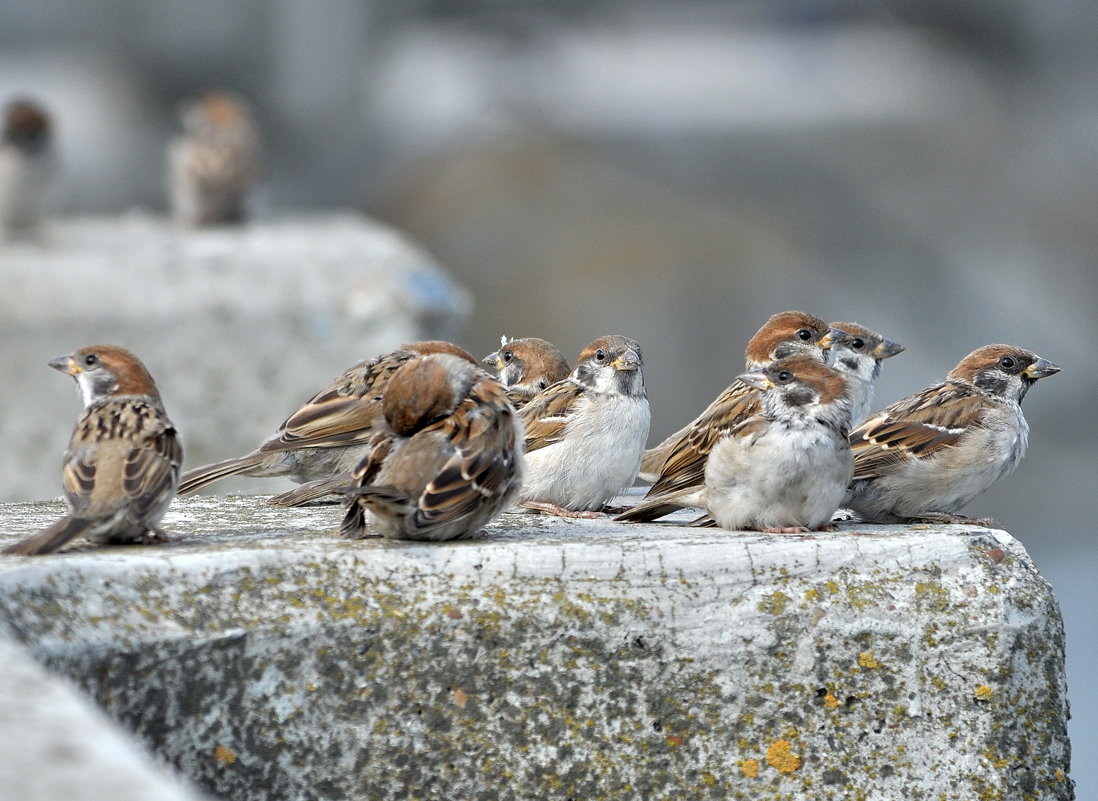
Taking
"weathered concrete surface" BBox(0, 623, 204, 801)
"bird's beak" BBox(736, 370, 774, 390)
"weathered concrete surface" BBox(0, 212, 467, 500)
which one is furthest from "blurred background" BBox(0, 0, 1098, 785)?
"weathered concrete surface" BBox(0, 623, 204, 801)

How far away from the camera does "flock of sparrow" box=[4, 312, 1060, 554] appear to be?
11.2 feet

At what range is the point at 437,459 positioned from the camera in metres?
3.53

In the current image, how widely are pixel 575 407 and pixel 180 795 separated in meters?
2.93

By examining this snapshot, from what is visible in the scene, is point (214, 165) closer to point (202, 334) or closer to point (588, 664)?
point (202, 334)

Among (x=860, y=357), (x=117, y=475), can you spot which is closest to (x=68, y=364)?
(x=117, y=475)

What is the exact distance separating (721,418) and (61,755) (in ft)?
8.84

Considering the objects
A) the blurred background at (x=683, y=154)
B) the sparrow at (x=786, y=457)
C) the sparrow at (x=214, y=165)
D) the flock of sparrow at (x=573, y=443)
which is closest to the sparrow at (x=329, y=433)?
the flock of sparrow at (x=573, y=443)

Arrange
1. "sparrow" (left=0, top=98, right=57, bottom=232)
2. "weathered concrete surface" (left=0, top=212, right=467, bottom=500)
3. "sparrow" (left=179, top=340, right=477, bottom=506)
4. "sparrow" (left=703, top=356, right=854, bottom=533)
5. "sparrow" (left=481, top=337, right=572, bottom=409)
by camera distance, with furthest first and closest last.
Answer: "sparrow" (left=0, top=98, right=57, bottom=232)
"weathered concrete surface" (left=0, top=212, right=467, bottom=500)
"sparrow" (left=481, top=337, right=572, bottom=409)
"sparrow" (left=179, top=340, right=477, bottom=506)
"sparrow" (left=703, top=356, right=854, bottom=533)

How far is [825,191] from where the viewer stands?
17188 mm

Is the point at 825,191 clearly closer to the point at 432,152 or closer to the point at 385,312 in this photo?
the point at 432,152

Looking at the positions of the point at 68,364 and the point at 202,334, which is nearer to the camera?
the point at 68,364

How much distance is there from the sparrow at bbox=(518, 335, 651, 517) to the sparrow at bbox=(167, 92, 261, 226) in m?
7.42

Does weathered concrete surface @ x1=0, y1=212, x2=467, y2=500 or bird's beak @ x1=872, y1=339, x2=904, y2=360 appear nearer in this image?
bird's beak @ x1=872, y1=339, x2=904, y2=360

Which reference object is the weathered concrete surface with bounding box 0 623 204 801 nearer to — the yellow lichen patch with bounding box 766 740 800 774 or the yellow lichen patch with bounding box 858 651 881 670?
the yellow lichen patch with bounding box 766 740 800 774
